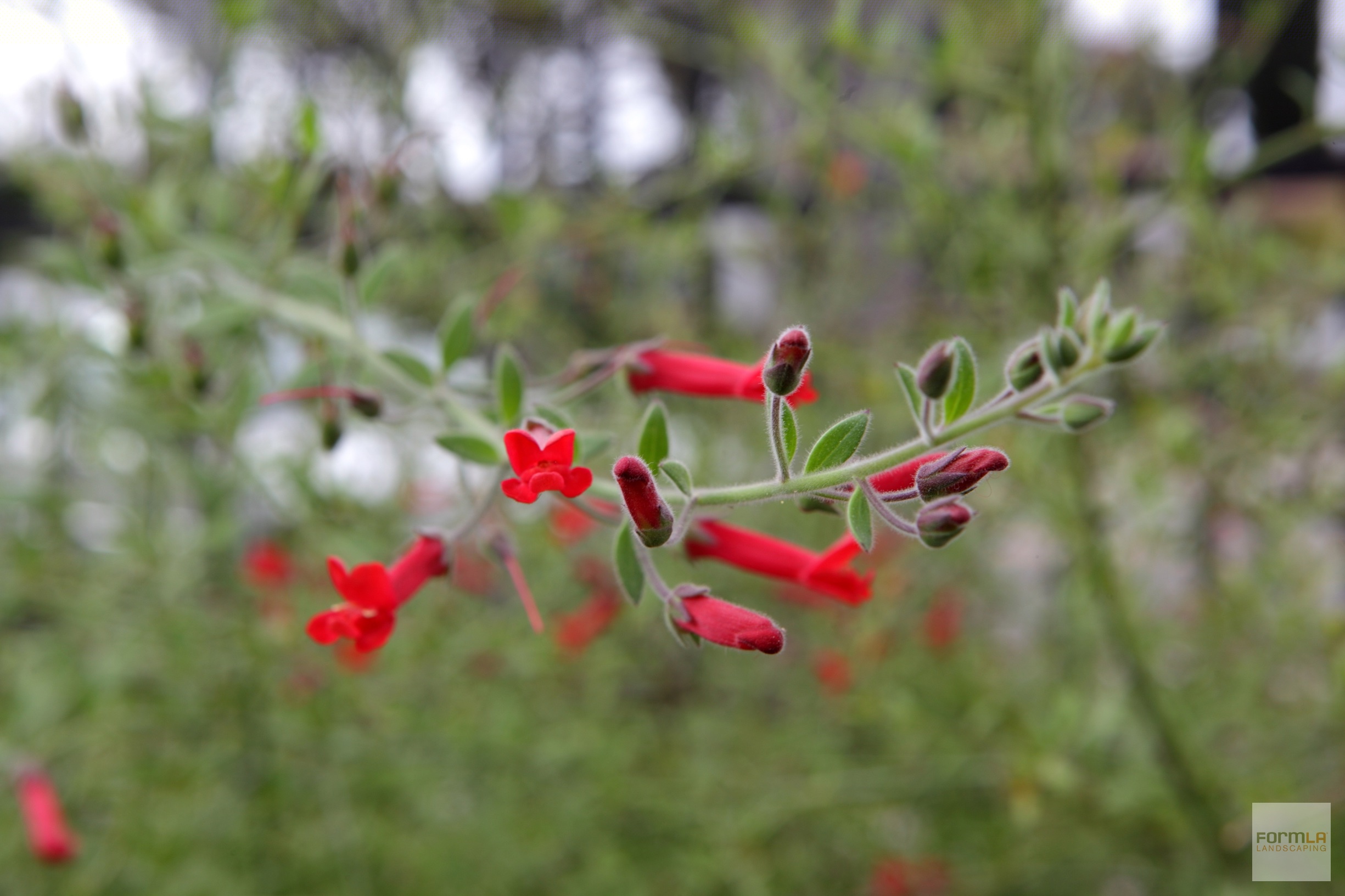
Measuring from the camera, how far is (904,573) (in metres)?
2.21

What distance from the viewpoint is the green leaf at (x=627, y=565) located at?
2.13 ft

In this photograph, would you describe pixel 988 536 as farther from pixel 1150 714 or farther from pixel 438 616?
pixel 438 616

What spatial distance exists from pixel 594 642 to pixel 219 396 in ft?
3.91

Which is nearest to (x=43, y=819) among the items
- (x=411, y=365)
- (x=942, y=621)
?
(x=411, y=365)

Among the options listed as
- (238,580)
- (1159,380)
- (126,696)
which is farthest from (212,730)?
(1159,380)

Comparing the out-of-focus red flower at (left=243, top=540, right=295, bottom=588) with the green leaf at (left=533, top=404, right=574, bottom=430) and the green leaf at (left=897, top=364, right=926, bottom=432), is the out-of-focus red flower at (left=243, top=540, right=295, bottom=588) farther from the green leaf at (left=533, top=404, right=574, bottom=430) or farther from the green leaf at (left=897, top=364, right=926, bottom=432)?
the green leaf at (left=897, top=364, right=926, bottom=432)

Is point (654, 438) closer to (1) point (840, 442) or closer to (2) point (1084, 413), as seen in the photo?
(1) point (840, 442)

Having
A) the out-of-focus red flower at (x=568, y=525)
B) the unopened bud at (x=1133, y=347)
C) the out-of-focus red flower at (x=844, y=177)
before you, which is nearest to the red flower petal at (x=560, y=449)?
the unopened bud at (x=1133, y=347)

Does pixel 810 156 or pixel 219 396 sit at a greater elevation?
pixel 810 156

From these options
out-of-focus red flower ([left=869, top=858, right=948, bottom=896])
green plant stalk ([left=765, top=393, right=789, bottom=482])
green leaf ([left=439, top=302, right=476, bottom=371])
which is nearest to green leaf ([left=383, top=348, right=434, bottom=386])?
green leaf ([left=439, top=302, right=476, bottom=371])

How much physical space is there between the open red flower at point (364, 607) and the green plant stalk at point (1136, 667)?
43.4 inches

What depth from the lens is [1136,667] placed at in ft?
4.73

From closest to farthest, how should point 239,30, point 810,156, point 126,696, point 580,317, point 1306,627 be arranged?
point 239,30 → point 126,696 → point 1306,627 → point 810,156 → point 580,317

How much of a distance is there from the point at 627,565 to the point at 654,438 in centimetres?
9
